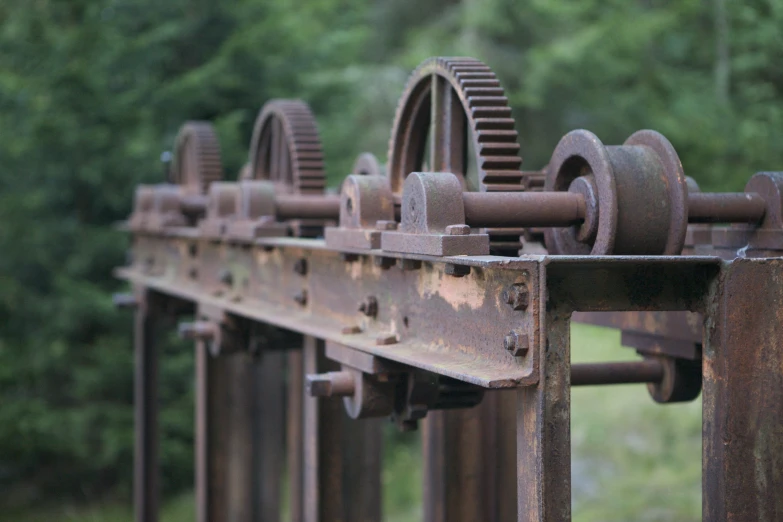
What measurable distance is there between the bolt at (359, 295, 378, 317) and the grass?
7.06 metres

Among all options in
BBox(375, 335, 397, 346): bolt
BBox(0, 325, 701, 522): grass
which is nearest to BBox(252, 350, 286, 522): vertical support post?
BBox(0, 325, 701, 522): grass

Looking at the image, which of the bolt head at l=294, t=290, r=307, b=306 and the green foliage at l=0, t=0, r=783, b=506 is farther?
the green foliage at l=0, t=0, r=783, b=506

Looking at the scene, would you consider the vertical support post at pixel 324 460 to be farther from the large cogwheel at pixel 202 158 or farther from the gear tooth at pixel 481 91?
the large cogwheel at pixel 202 158

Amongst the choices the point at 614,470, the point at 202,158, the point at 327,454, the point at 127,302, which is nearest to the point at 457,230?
the point at 327,454

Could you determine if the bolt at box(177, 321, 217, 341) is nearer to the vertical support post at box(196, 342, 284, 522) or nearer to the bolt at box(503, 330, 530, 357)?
the vertical support post at box(196, 342, 284, 522)

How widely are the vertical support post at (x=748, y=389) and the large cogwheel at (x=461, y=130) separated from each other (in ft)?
3.11

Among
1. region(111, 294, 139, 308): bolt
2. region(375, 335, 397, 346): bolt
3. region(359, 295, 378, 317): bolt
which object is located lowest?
region(111, 294, 139, 308): bolt

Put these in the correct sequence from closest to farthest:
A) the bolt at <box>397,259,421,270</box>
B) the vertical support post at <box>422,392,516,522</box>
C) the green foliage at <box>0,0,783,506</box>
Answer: the bolt at <box>397,259,421,270</box> → the vertical support post at <box>422,392,516,522</box> → the green foliage at <box>0,0,783,506</box>

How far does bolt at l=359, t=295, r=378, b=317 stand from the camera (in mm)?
3879

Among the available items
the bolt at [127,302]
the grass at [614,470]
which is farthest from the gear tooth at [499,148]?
the grass at [614,470]

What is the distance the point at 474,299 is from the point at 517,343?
35 cm

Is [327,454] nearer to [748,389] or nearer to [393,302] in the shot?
[393,302]

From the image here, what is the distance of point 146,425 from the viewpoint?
26.4ft

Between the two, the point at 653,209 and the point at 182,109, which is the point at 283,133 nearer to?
the point at 653,209
